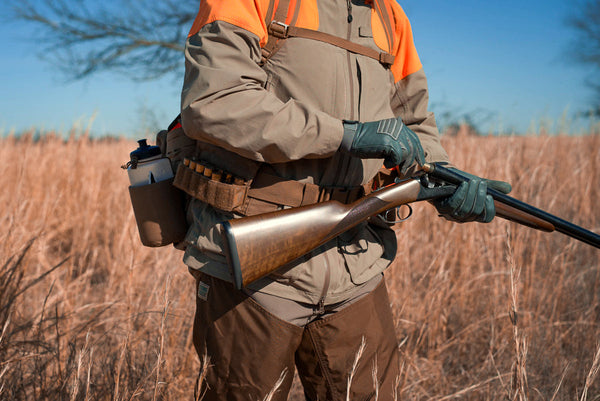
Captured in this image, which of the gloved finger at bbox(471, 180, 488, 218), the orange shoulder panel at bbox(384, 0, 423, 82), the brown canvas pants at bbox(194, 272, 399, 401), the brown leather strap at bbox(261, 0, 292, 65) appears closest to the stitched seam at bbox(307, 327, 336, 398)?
the brown canvas pants at bbox(194, 272, 399, 401)

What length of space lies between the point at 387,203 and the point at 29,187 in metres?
3.93

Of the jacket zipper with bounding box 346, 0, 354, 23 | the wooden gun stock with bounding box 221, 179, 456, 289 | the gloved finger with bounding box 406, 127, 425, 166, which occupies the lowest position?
the wooden gun stock with bounding box 221, 179, 456, 289

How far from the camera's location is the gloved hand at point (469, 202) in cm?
147

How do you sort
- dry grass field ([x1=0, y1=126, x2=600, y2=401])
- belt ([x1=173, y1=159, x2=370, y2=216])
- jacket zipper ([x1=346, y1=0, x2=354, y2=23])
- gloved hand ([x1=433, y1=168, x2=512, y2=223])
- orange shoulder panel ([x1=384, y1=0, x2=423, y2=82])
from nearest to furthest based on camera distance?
belt ([x1=173, y1=159, x2=370, y2=216]) → jacket zipper ([x1=346, y1=0, x2=354, y2=23]) → gloved hand ([x1=433, y1=168, x2=512, y2=223]) → orange shoulder panel ([x1=384, y1=0, x2=423, y2=82]) → dry grass field ([x1=0, y1=126, x2=600, y2=401])

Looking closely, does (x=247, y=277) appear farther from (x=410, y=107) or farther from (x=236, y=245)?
(x=410, y=107)

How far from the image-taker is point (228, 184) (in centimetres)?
124

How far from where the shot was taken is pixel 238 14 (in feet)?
3.88

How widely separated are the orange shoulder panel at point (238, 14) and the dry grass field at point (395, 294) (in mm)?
884

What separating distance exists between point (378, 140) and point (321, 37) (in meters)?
0.37

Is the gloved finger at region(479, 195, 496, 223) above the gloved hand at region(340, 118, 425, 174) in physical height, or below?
below

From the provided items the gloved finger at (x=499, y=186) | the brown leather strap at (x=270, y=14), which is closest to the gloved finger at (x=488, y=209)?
the gloved finger at (x=499, y=186)

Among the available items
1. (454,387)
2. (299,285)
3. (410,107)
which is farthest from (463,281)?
(299,285)

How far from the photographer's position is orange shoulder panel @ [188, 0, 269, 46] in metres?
1.18

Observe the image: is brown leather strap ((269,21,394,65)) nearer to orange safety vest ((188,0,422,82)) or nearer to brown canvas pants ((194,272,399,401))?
orange safety vest ((188,0,422,82))
